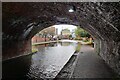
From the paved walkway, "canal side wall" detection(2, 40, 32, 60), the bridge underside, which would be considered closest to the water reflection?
"canal side wall" detection(2, 40, 32, 60)

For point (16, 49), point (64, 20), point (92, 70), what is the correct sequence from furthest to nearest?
point (16, 49), point (64, 20), point (92, 70)

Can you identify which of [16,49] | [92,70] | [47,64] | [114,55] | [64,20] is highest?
[64,20]

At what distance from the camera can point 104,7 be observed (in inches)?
302

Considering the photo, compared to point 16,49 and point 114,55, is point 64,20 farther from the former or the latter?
point 114,55

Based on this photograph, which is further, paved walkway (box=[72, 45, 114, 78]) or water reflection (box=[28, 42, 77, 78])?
water reflection (box=[28, 42, 77, 78])

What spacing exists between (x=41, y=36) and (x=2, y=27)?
4173 cm

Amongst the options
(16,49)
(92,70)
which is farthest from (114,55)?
(16,49)

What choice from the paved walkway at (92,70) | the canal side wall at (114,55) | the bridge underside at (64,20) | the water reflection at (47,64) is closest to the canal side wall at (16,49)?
the bridge underside at (64,20)

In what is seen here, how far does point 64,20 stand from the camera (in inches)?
735

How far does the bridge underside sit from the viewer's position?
28.0ft

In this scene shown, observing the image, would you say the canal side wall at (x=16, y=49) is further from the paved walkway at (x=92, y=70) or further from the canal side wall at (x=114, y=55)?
the canal side wall at (x=114, y=55)

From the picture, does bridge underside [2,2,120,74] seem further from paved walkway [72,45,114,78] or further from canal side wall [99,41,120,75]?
paved walkway [72,45,114,78]

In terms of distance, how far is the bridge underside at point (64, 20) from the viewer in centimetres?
853

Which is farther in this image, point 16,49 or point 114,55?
point 16,49
